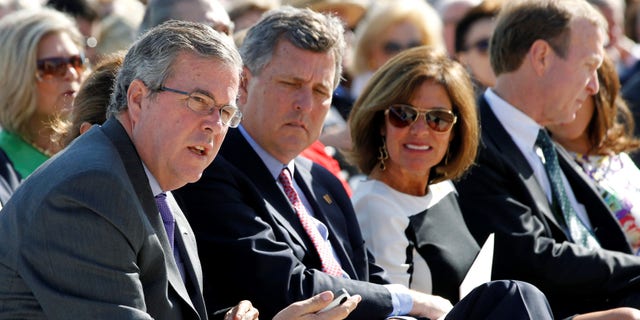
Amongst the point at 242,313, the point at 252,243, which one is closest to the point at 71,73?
the point at 252,243

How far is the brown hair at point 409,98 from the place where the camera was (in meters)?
4.58

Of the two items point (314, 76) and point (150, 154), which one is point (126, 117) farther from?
point (314, 76)

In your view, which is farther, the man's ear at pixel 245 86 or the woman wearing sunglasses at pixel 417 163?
the woman wearing sunglasses at pixel 417 163

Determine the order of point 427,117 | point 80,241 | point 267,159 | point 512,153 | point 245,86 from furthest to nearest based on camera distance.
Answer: point 512,153, point 427,117, point 245,86, point 267,159, point 80,241

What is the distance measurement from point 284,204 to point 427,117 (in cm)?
90

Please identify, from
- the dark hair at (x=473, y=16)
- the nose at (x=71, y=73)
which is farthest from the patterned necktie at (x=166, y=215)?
the dark hair at (x=473, y=16)

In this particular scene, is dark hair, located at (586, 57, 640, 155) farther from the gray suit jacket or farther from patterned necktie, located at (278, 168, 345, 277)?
the gray suit jacket

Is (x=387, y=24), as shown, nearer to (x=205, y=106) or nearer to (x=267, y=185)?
(x=267, y=185)

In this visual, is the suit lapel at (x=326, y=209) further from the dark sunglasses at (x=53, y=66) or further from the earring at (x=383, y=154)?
the dark sunglasses at (x=53, y=66)

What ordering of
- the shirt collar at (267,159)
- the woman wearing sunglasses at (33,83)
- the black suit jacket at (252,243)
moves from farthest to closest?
the woman wearing sunglasses at (33,83), the shirt collar at (267,159), the black suit jacket at (252,243)

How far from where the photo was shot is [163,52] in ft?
10.1

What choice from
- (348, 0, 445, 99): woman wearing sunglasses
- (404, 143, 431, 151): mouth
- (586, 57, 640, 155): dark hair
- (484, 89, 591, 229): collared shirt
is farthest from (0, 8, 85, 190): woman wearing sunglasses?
(586, 57, 640, 155): dark hair

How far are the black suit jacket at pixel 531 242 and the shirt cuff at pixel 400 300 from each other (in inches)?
34.1

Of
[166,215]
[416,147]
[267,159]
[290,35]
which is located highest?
[290,35]
